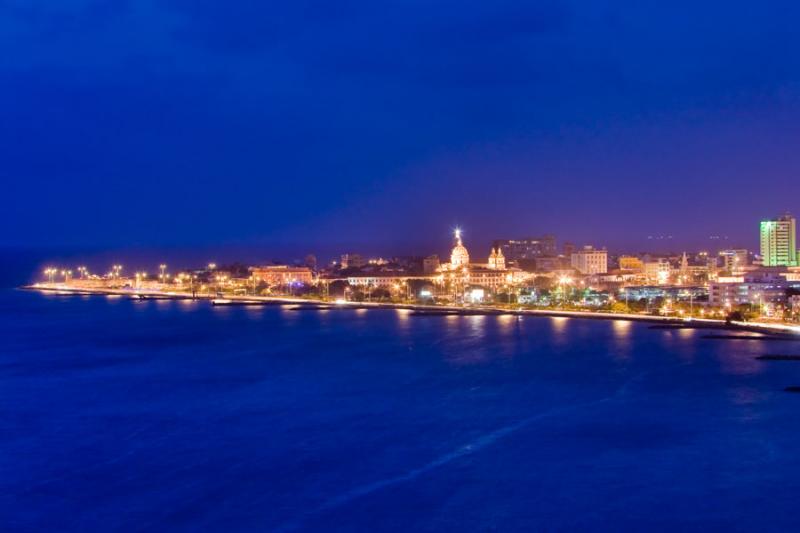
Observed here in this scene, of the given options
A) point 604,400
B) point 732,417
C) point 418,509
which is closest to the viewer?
point 418,509

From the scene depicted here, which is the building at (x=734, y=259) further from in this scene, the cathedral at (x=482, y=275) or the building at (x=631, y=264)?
the cathedral at (x=482, y=275)

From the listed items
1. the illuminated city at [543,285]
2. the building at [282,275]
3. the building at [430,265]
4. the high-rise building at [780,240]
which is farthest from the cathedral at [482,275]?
the high-rise building at [780,240]

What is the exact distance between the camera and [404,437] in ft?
28.6

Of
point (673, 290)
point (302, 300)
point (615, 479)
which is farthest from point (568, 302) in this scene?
point (615, 479)

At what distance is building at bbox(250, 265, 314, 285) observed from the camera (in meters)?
38.3

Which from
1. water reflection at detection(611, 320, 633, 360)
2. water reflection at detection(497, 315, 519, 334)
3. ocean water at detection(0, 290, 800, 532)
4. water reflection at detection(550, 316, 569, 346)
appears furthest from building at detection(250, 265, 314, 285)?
ocean water at detection(0, 290, 800, 532)

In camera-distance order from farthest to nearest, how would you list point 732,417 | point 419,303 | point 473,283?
point 473,283 → point 419,303 → point 732,417

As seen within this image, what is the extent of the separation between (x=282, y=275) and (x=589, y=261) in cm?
1372

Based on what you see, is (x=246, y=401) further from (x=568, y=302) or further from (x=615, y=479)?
(x=568, y=302)

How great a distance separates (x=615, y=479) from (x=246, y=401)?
194 inches

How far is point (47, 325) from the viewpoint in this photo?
69.1 ft

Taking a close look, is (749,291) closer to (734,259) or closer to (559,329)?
(559,329)

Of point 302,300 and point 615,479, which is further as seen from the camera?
point 302,300

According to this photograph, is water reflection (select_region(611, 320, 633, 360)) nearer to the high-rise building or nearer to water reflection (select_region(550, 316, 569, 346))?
water reflection (select_region(550, 316, 569, 346))
